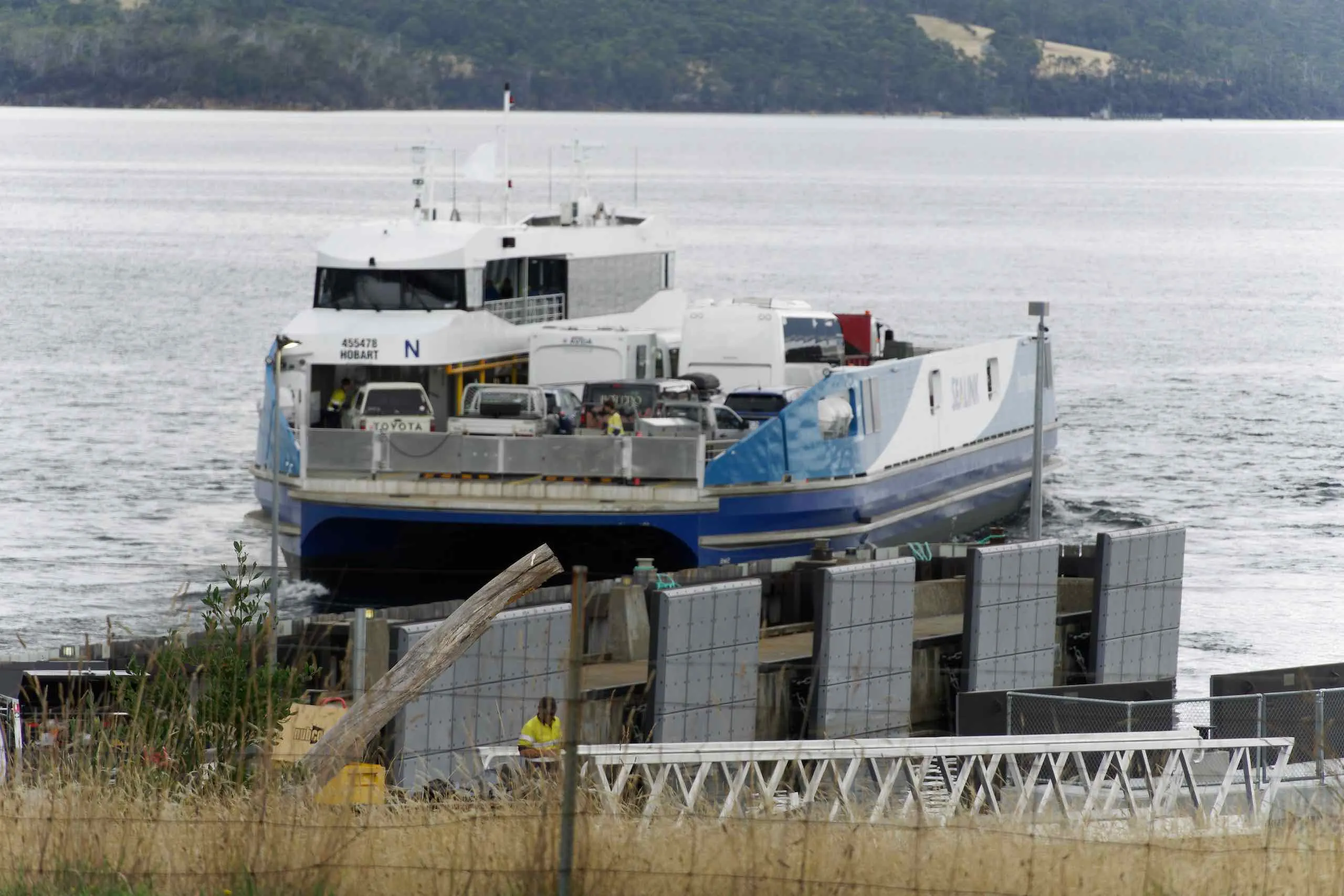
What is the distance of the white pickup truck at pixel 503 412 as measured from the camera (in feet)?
94.3

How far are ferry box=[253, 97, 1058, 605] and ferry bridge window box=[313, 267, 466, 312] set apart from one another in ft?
0.09

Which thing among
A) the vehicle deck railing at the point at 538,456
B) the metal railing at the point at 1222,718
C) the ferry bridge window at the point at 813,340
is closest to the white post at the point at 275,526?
the vehicle deck railing at the point at 538,456

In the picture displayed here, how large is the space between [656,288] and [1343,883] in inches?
1144

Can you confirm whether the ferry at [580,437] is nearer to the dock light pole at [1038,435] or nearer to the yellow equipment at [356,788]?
the dock light pole at [1038,435]

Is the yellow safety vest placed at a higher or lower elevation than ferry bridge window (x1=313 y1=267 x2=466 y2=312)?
lower

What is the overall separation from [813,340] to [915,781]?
23972mm

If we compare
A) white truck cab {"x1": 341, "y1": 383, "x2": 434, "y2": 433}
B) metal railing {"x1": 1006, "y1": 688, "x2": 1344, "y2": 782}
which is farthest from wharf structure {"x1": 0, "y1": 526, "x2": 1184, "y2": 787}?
white truck cab {"x1": 341, "y1": 383, "x2": 434, "y2": 433}

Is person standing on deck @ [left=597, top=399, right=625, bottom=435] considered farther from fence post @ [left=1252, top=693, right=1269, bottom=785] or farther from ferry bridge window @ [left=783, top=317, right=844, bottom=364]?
fence post @ [left=1252, top=693, right=1269, bottom=785]

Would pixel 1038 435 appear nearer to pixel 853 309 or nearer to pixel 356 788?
pixel 356 788

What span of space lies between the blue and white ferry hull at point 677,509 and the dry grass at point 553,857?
1668 centimetres

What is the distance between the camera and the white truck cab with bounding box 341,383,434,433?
97.1 ft

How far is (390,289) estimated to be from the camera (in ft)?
103

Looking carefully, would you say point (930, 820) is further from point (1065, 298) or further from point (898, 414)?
point (1065, 298)

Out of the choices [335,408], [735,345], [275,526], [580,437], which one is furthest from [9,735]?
[735,345]
